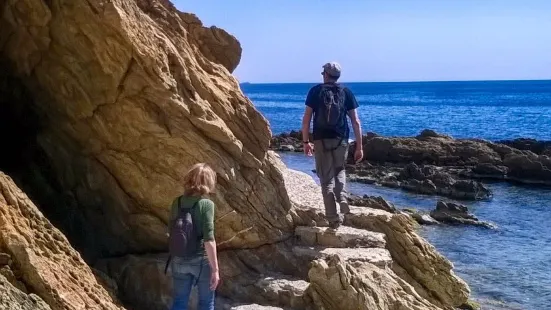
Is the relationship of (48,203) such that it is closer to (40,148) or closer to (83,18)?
(40,148)

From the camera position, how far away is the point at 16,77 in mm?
11188

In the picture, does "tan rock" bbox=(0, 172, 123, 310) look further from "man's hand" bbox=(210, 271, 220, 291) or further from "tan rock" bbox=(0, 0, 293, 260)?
"tan rock" bbox=(0, 0, 293, 260)

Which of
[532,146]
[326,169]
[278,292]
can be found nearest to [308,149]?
[326,169]

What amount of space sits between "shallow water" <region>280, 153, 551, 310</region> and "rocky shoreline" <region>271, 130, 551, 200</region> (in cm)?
130

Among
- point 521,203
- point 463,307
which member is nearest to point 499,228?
point 521,203

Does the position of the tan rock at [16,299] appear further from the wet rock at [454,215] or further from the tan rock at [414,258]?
the wet rock at [454,215]

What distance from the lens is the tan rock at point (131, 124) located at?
1054 centimetres

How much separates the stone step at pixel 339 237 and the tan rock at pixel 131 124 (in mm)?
391

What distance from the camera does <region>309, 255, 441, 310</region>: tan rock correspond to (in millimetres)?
10773

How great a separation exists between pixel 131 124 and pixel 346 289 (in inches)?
161

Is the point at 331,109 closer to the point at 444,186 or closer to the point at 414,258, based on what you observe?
the point at 414,258

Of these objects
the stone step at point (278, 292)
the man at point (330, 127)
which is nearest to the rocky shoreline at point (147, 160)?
the stone step at point (278, 292)

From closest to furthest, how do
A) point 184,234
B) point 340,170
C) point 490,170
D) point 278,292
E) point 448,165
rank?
point 184,234, point 278,292, point 340,170, point 490,170, point 448,165

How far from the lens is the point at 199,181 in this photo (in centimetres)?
807
